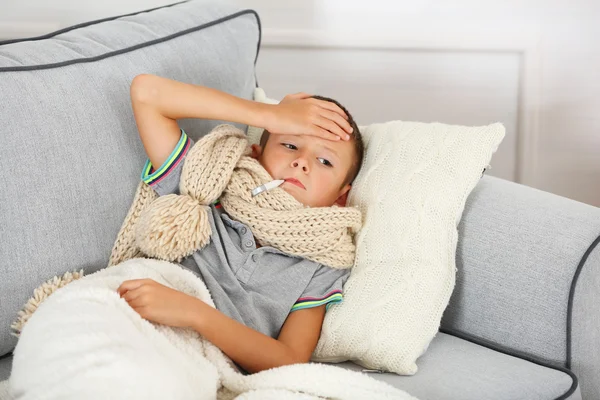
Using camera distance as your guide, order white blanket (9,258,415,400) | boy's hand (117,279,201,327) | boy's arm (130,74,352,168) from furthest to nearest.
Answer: boy's arm (130,74,352,168), boy's hand (117,279,201,327), white blanket (9,258,415,400)

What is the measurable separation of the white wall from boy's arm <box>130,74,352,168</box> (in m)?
0.80

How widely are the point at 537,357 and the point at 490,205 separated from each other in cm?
29

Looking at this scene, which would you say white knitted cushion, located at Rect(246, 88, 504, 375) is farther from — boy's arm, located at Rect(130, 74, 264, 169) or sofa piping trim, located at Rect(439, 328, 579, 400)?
boy's arm, located at Rect(130, 74, 264, 169)

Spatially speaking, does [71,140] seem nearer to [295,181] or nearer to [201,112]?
[201,112]

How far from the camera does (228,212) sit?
1351 millimetres

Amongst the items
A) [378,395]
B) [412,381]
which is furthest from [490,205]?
[378,395]

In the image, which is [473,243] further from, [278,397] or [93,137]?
[93,137]

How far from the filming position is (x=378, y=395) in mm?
1013

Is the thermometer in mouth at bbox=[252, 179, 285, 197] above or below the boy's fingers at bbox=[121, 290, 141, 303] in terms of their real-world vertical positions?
above

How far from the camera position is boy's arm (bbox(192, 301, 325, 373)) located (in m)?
1.12

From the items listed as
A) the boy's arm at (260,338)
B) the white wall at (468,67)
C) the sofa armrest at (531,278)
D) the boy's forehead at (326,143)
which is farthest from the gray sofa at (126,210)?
the white wall at (468,67)

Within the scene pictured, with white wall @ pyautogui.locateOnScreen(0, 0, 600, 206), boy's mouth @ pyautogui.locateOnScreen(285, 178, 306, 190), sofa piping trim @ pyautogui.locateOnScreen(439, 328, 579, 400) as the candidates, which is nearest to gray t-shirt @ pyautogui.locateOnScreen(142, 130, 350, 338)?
boy's mouth @ pyautogui.locateOnScreen(285, 178, 306, 190)

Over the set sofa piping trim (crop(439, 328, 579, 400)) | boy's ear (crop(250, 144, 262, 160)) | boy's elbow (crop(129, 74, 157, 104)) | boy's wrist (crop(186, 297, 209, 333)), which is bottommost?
sofa piping trim (crop(439, 328, 579, 400))

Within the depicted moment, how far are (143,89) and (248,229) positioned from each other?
31 cm
